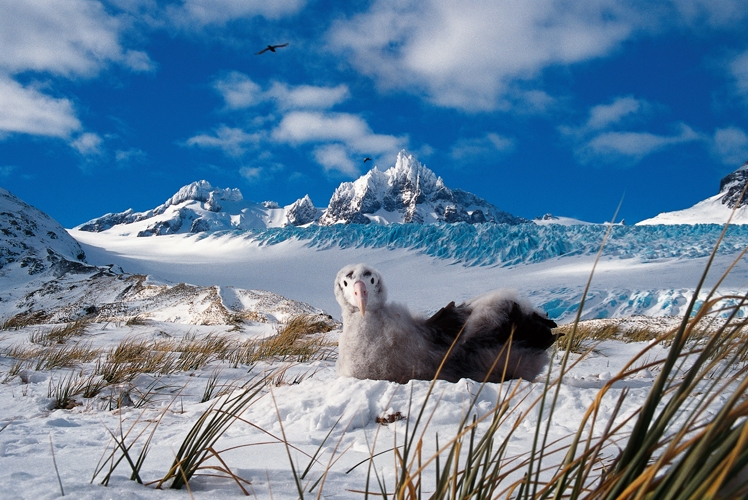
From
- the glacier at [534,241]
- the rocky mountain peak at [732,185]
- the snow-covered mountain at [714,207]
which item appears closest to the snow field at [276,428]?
the glacier at [534,241]

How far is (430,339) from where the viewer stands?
9.65 ft

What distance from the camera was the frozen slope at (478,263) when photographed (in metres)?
21.6

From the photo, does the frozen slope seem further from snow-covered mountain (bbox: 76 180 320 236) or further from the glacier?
snow-covered mountain (bbox: 76 180 320 236)

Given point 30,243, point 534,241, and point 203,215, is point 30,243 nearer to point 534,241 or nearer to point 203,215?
point 534,241

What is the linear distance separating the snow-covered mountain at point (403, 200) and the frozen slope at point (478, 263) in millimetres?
99779

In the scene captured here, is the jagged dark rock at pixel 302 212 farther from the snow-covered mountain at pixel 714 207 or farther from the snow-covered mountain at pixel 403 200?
the snow-covered mountain at pixel 714 207

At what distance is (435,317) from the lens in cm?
316

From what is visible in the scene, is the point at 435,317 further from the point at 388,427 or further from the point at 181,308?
the point at 181,308

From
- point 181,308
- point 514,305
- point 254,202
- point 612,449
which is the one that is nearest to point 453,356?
point 514,305

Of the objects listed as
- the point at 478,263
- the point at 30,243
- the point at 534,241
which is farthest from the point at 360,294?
the point at 534,241

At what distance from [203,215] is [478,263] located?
127 meters

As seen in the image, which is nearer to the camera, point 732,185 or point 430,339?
point 430,339

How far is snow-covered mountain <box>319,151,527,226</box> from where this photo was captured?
145 metres

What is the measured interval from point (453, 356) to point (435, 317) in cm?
38
